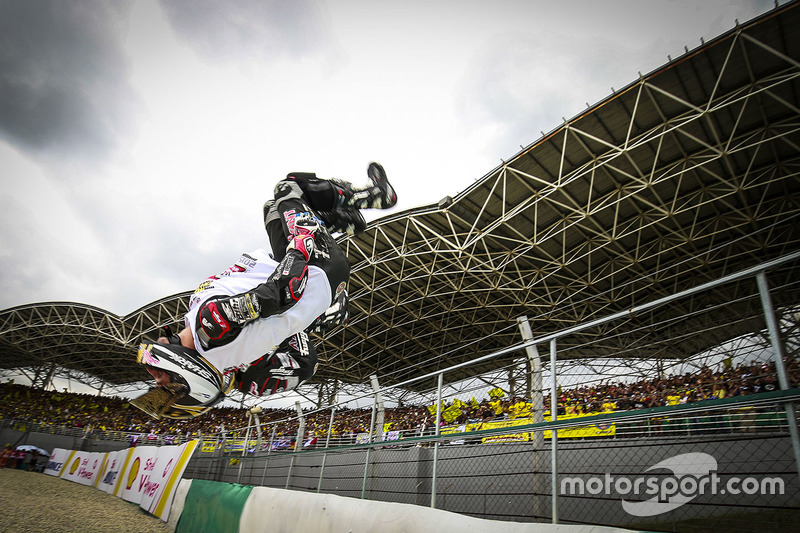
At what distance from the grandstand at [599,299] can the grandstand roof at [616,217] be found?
0.09 metres

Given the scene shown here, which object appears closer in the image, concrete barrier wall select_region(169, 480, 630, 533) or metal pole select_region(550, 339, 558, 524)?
concrete barrier wall select_region(169, 480, 630, 533)

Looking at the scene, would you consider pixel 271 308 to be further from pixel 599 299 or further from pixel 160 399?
pixel 599 299

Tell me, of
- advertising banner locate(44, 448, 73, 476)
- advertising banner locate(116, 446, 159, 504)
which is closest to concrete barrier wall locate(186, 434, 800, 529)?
advertising banner locate(116, 446, 159, 504)

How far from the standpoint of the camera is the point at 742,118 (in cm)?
1490

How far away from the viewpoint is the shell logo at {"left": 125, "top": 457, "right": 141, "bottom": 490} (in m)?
11.9

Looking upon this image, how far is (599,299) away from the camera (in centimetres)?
2403

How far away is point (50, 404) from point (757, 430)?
187 feet

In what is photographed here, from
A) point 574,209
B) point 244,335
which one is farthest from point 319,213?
point 574,209

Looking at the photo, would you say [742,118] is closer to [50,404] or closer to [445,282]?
[445,282]

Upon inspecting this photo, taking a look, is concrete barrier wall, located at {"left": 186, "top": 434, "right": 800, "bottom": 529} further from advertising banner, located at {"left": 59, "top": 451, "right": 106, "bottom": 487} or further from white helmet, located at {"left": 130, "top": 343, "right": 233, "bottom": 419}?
advertising banner, located at {"left": 59, "top": 451, "right": 106, "bottom": 487}

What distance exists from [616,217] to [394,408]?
44.7 feet

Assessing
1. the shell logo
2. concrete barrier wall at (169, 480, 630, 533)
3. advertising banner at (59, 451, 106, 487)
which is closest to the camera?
concrete barrier wall at (169, 480, 630, 533)

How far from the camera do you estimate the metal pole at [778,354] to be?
206cm

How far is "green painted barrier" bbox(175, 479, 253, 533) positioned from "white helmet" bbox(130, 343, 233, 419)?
19.2 ft
